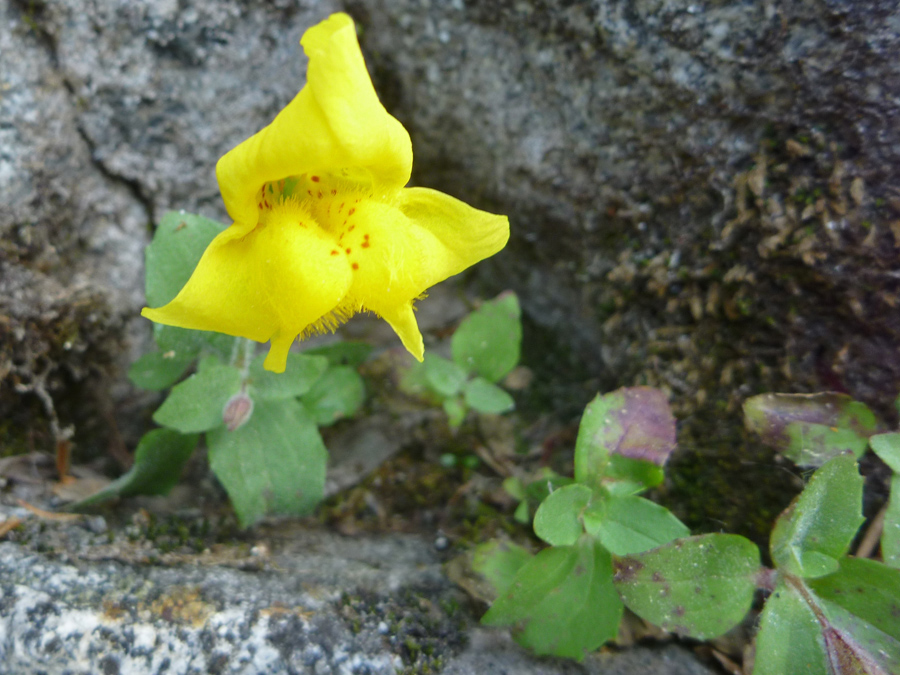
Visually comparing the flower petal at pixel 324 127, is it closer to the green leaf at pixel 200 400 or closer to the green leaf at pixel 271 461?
the green leaf at pixel 200 400

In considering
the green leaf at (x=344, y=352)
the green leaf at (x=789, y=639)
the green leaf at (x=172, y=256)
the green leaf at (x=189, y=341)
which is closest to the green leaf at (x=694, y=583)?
the green leaf at (x=789, y=639)

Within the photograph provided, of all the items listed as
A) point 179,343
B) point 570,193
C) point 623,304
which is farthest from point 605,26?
point 179,343

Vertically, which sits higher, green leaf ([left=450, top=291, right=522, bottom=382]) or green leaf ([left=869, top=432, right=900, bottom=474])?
green leaf ([left=869, top=432, right=900, bottom=474])

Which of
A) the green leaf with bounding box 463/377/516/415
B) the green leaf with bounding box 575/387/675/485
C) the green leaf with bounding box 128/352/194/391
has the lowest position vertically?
the green leaf with bounding box 463/377/516/415

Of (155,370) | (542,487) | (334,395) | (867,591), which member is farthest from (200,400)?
(867,591)

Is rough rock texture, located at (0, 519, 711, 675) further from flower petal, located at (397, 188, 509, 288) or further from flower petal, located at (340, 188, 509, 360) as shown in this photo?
flower petal, located at (397, 188, 509, 288)

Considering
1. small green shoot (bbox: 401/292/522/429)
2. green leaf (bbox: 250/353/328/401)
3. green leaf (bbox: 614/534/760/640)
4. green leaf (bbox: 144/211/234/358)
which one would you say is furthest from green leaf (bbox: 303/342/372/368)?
green leaf (bbox: 614/534/760/640)

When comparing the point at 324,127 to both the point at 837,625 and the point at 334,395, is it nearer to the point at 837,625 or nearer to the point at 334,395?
the point at 334,395
